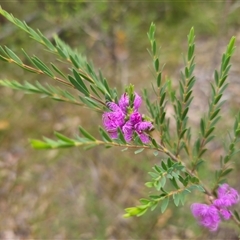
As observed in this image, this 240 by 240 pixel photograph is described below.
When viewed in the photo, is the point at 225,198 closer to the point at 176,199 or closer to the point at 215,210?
the point at 215,210

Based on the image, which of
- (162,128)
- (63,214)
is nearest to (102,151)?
(63,214)

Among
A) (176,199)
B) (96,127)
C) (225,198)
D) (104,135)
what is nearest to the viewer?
(104,135)

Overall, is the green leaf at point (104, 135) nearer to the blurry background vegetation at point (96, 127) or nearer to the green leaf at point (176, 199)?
the green leaf at point (176, 199)

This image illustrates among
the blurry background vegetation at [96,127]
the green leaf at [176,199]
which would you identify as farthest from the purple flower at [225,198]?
the blurry background vegetation at [96,127]

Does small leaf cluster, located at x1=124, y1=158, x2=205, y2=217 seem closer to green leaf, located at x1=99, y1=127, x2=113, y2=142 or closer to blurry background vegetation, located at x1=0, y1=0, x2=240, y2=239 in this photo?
green leaf, located at x1=99, y1=127, x2=113, y2=142

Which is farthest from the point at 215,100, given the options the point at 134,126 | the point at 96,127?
the point at 96,127

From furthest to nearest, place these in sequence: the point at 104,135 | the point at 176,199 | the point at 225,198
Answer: the point at 225,198 → the point at 176,199 → the point at 104,135
